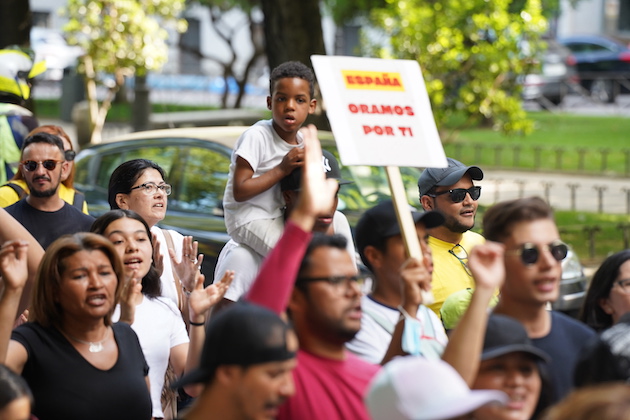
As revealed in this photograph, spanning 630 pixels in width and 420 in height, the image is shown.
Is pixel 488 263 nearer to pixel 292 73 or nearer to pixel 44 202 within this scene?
pixel 292 73

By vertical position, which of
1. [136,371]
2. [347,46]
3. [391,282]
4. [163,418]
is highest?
[391,282]

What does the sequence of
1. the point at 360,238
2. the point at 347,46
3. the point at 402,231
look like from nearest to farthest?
the point at 402,231, the point at 360,238, the point at 347,46

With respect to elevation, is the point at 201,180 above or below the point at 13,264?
→ below

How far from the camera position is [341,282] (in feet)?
12.7

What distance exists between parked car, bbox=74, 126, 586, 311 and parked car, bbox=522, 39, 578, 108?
21404mm

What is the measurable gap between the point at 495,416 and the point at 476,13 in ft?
35.4

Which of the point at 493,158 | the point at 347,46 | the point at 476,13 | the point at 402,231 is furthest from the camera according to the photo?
the point at 347,46

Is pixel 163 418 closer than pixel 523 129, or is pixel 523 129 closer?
pixel 163 418

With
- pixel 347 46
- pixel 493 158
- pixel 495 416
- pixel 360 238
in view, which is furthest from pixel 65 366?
pixel 347 46

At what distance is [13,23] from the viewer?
44.0ft

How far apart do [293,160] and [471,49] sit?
8.73 metres

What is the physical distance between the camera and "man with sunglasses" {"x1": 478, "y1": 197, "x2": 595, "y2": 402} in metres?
4.15

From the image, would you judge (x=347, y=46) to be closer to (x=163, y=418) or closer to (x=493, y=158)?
(x=493, y=158)

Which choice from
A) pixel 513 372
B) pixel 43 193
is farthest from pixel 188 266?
pixel 513 372
